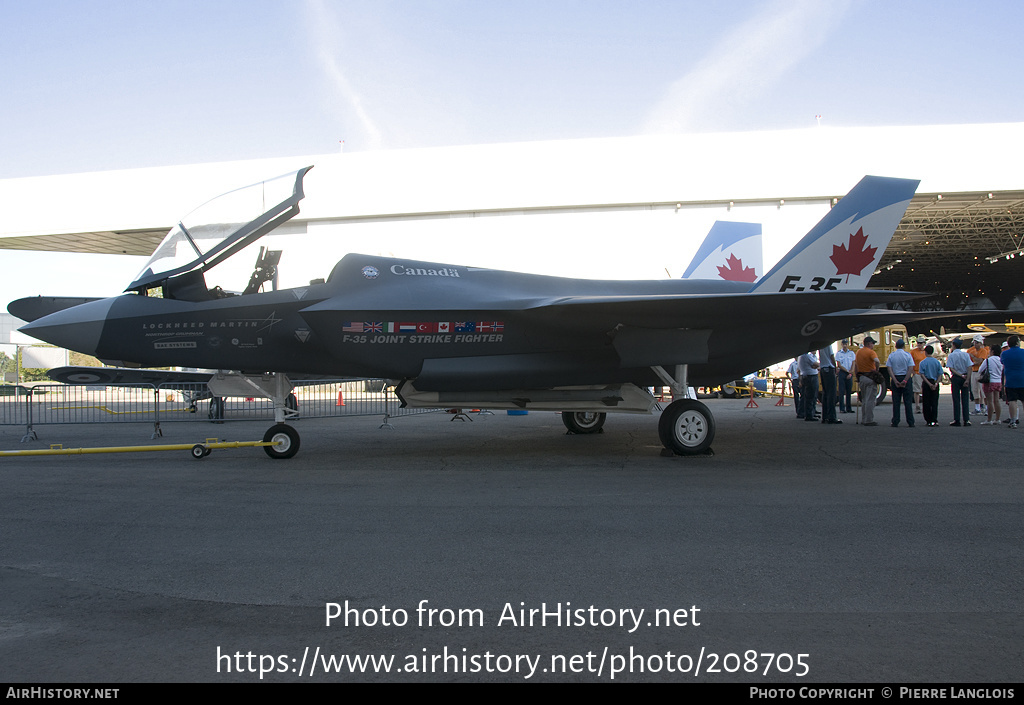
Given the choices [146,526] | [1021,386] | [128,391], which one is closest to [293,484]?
[146,526]

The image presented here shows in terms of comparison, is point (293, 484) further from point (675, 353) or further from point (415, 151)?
point (415, 151)

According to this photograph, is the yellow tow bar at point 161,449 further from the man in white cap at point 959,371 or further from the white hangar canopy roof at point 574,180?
the white hangar canopy roof at point 574,180

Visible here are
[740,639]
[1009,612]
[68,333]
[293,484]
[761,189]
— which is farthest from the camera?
[761,189]

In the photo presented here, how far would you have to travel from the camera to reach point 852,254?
871cm

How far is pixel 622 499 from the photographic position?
5289mm

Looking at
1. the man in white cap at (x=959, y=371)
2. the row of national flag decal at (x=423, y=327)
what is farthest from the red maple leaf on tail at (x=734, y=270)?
the row of national flag decal at (x=423, y=327)

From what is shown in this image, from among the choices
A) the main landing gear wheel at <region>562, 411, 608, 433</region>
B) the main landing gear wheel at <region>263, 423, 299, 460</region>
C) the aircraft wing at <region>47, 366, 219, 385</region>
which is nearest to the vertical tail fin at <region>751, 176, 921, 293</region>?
the main landing gear wheel at <region>562, 411, 608, 433</region>

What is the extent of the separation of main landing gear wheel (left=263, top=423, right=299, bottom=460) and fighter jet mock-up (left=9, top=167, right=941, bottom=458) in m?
0.02

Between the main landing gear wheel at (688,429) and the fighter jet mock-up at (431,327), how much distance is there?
15mm

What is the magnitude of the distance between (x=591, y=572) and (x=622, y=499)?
6.36 ft

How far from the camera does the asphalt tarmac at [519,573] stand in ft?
7.98

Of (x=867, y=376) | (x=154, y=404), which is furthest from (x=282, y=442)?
(x=867, y=376)

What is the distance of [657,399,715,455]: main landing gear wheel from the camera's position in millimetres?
A: 7727

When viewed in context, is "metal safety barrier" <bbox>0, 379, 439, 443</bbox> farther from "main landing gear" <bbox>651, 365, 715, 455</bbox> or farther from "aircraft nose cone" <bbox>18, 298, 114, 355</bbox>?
"main landing gear" <bbox>651, 365, 715, 455</bbox>
